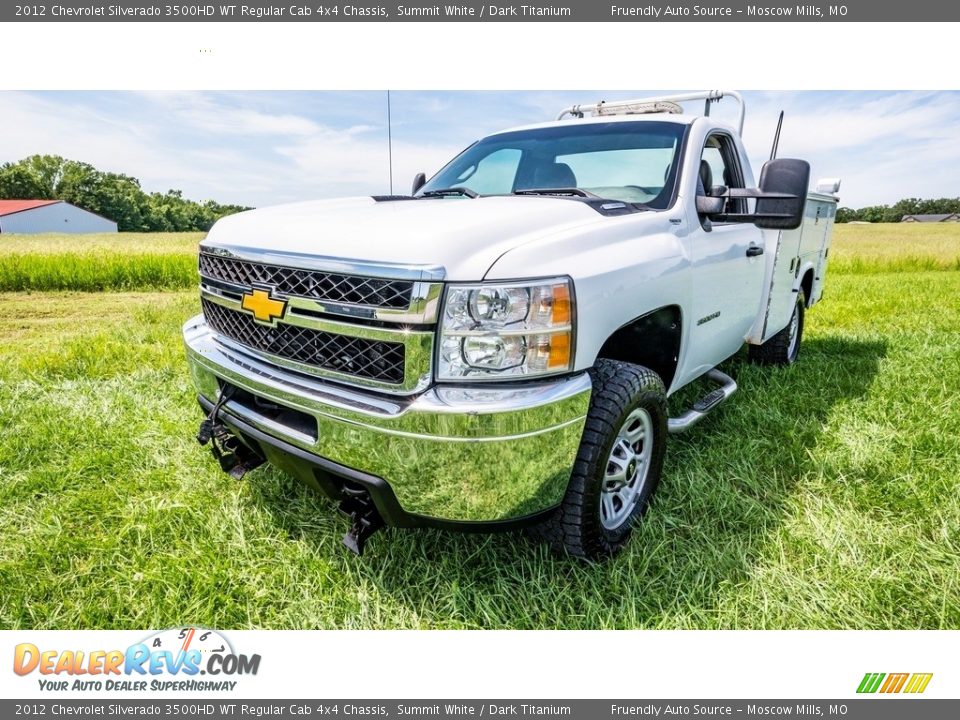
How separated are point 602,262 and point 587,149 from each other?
4.57ft

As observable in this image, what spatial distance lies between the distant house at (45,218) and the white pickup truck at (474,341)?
19632mm

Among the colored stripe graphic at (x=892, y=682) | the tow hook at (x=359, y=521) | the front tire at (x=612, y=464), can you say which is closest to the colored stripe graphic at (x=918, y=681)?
the colored stripe graphic at (x=892, y=682)

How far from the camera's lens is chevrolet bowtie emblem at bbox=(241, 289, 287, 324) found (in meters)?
1.99

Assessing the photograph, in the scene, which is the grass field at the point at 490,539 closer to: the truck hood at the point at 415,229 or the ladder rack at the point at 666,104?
the truck hood at the point at 415,229

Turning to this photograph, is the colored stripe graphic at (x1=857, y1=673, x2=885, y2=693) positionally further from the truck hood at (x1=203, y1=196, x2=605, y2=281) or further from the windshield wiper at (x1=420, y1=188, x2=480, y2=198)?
the windshield wiper at (x1=420, y1=188, x2=480, y2=198)

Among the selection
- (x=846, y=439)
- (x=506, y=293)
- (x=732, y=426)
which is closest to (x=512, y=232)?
(x=506, y=293)

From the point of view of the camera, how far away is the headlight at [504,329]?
171 cm

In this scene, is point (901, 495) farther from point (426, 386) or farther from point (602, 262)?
point (426, 386)

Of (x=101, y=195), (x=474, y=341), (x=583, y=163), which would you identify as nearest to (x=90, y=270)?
(x=583, y=163)

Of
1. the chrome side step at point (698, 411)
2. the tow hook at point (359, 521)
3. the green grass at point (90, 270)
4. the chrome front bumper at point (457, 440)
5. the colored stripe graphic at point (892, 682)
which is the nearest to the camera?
the chrome front bumper at point (457, 440)

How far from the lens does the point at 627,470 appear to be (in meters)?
2.36

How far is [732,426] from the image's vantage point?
3541 mm

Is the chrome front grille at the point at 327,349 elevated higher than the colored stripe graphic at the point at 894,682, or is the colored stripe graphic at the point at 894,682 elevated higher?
the chrome front grille at the point at 327,349

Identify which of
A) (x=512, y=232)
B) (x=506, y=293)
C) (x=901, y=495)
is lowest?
(x=901, y=495)
